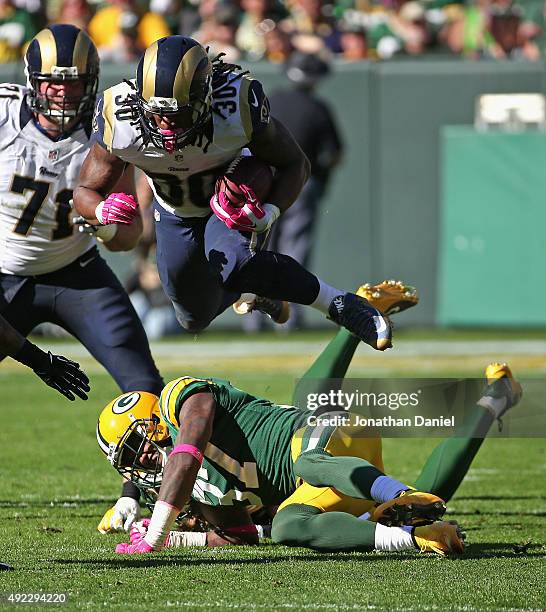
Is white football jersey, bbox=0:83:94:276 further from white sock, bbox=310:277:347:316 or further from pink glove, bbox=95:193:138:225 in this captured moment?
white sock, bbox=310:277:347:316

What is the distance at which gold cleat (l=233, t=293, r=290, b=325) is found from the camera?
612cm

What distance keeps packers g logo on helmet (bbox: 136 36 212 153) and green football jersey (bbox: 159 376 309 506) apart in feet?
3.21

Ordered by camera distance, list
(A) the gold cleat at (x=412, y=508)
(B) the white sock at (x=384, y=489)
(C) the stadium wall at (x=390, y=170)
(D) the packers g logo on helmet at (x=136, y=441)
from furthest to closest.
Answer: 1. (C) the stadium wall at (x=390, y=170)
2. (D) the packers g logo on helmet at (x=136, y=441)
3. (B) the white sock at (x=384, y=489)
4. (A) the gold cleat at (x=412, y=508)

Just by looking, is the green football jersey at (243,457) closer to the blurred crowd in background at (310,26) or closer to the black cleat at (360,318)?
the black cleat at (360,318)

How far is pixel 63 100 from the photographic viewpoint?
Answer: 5805mm

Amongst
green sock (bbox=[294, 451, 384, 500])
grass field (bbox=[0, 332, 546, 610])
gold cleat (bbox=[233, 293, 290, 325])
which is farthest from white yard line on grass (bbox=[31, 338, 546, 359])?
green sock (bbox=[294, 451, 384, 500])

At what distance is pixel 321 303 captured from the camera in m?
5.32

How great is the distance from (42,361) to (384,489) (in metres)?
1.27

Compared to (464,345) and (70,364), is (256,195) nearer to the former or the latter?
(70,364)

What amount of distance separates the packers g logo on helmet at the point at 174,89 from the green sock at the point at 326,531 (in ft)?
5.01

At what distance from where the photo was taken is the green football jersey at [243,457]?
4.94 meters

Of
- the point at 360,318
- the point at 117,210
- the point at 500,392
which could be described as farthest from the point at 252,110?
the point at 500,392

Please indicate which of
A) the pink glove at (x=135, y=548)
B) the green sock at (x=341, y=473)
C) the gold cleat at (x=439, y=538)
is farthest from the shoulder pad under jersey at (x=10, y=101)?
the gold cleat at (x=439, y=538)

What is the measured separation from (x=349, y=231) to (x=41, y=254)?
7277mm
